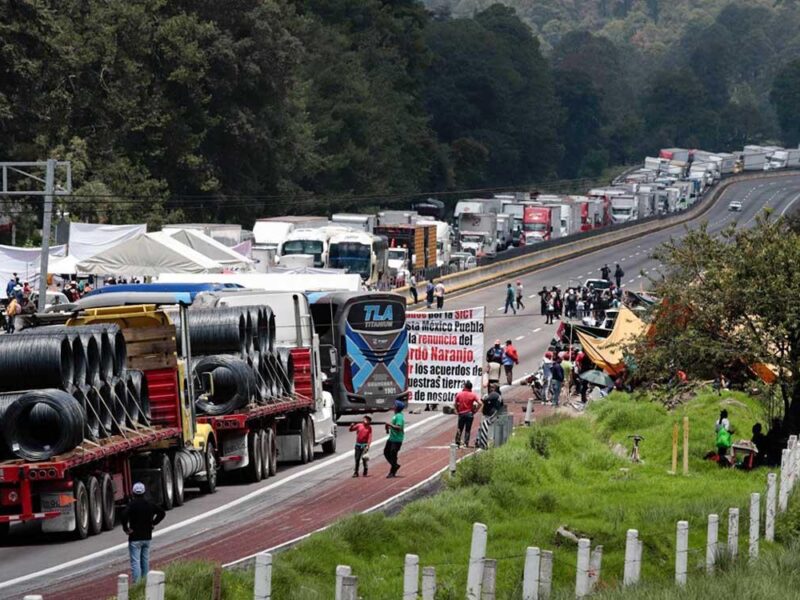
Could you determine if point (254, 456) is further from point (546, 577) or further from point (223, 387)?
point (546, 577)

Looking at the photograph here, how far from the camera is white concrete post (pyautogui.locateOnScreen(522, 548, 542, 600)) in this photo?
17859 millimetres

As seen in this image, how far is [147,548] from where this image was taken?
816 inches

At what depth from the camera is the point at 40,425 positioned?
24.9m

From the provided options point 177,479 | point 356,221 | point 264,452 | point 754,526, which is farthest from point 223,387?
point 356,221

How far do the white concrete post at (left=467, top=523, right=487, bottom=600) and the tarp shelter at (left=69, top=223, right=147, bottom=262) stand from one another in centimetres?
4033

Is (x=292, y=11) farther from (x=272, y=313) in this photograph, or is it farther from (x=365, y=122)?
(x=272, y=313)

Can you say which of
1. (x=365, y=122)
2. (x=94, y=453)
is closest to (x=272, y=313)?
(x=94, y=453)

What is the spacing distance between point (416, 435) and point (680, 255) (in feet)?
26.1

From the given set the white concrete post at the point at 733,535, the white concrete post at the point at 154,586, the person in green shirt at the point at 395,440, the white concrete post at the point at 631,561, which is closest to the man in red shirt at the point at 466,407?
the person in green shirt at the point at 395,440

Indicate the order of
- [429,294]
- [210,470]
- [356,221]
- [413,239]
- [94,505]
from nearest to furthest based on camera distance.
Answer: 1. [94,505]
2. [210,470]
3. [429,294]
4. [413,239]
5. [356,221]

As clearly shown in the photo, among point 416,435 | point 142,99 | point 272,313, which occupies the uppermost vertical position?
point 142,99

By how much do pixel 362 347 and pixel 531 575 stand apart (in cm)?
2602

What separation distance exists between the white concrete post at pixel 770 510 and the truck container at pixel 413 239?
65905 millimetres

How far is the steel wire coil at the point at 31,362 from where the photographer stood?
2514 centimetres
